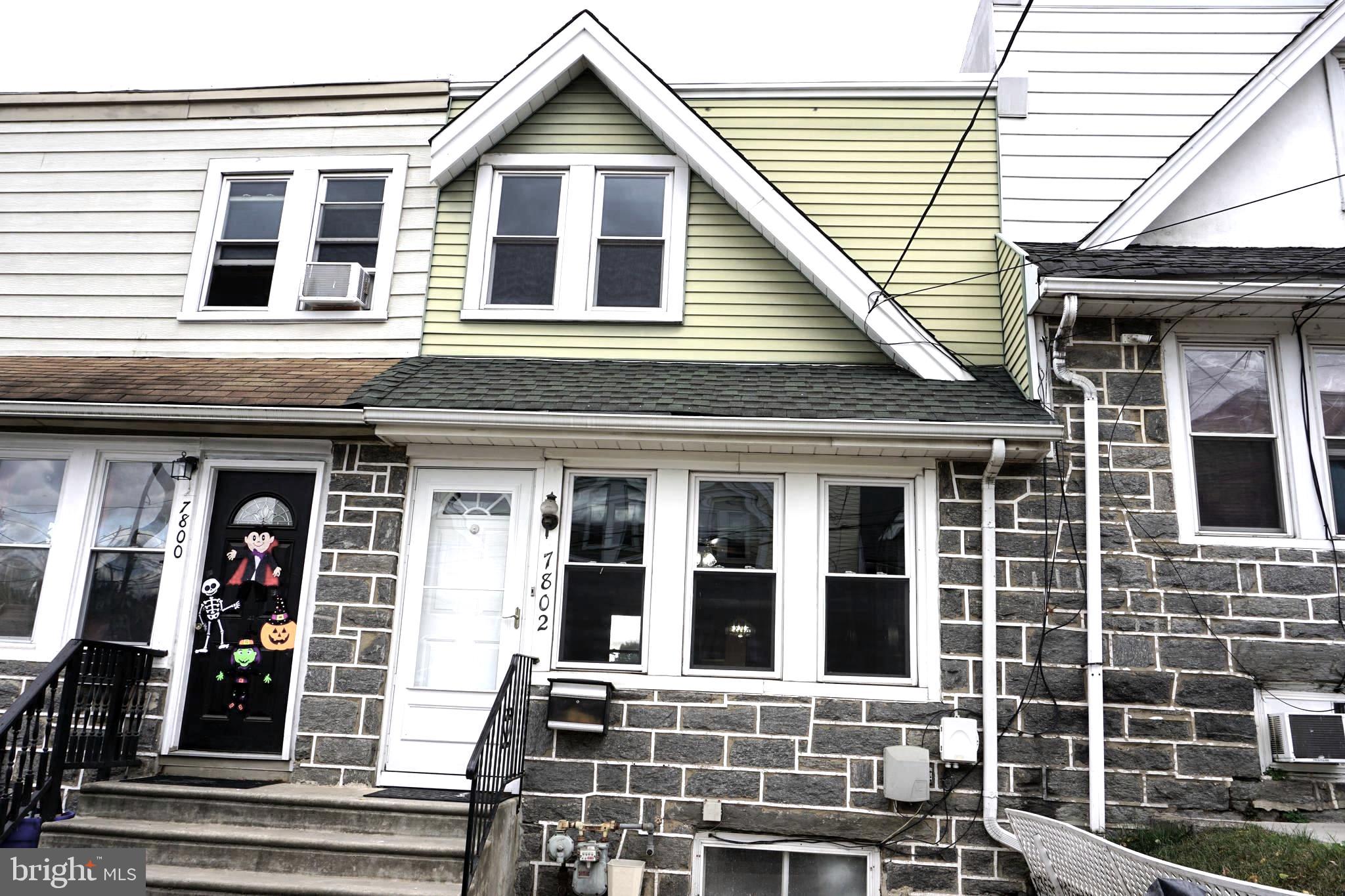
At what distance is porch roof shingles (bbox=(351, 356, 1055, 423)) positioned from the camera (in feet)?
20.5

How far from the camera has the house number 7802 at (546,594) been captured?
21.4ft

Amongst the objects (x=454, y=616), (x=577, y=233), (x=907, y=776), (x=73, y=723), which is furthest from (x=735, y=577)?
(x=73, y=723)

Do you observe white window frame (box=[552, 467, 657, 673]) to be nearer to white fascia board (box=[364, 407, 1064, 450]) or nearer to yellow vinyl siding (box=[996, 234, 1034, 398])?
white fascia board (box=[364, 407, 1064, 450])

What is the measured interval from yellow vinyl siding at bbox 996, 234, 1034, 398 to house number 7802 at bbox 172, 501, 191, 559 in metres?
6.09

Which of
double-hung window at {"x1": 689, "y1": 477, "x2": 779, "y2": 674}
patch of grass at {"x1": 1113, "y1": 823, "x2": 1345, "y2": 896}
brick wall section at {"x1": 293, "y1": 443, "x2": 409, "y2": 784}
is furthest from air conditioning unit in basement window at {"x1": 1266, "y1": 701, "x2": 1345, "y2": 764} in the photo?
brick wall section at {"x1": 293, "y1": 443, "x2": 409, "y2": 784}

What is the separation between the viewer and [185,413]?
6.65 m

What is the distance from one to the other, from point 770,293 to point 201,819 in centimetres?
529

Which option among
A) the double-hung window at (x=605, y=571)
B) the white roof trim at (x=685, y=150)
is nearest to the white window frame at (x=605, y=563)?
the double-hung window at (x=605, y=571)

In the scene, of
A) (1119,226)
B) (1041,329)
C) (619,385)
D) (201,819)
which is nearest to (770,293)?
(619,385)

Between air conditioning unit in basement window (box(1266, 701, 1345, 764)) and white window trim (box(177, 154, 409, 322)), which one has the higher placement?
white window trim (box(177, 154, 409, 322))

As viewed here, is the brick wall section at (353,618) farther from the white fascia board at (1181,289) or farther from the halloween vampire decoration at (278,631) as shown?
the white fascia board at (1181,289)

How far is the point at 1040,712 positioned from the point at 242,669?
5438mm

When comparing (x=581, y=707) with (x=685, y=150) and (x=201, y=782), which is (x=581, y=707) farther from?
Answer: (x=685, y=150)

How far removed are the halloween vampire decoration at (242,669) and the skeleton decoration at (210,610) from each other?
113 millimetres
